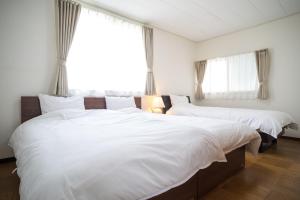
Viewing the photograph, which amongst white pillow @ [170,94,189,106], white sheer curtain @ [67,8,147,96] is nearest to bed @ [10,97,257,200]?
white sheer curtain @ [67,8,147,96]

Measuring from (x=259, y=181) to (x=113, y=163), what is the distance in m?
1.80

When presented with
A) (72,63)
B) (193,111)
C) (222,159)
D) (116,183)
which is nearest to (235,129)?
(222,159)

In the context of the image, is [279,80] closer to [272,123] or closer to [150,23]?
[272,123]

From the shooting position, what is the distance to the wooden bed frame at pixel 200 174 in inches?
49.4

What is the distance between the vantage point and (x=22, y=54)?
242 centimetres

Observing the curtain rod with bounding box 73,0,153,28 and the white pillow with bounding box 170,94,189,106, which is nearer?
the curtain rod with bounding box 73,0,153,28

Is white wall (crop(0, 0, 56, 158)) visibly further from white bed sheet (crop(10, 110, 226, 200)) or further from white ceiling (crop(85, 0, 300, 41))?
white bed sheet (crop(10, 110, 226, 200))

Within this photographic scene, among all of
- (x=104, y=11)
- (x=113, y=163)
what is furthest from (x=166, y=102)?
(x=113, y=163)

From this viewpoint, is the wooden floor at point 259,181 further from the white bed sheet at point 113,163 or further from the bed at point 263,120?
the white bed sheet at point 113,163

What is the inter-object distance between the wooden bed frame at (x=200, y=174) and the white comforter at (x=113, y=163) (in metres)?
0.20

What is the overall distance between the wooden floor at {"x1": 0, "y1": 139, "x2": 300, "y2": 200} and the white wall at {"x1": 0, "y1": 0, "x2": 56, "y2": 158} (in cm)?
77

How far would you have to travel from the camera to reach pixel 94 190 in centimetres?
74

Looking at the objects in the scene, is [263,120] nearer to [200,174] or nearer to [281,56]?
[200,174]

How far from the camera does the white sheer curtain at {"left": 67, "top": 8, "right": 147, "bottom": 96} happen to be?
2896 millimetres
